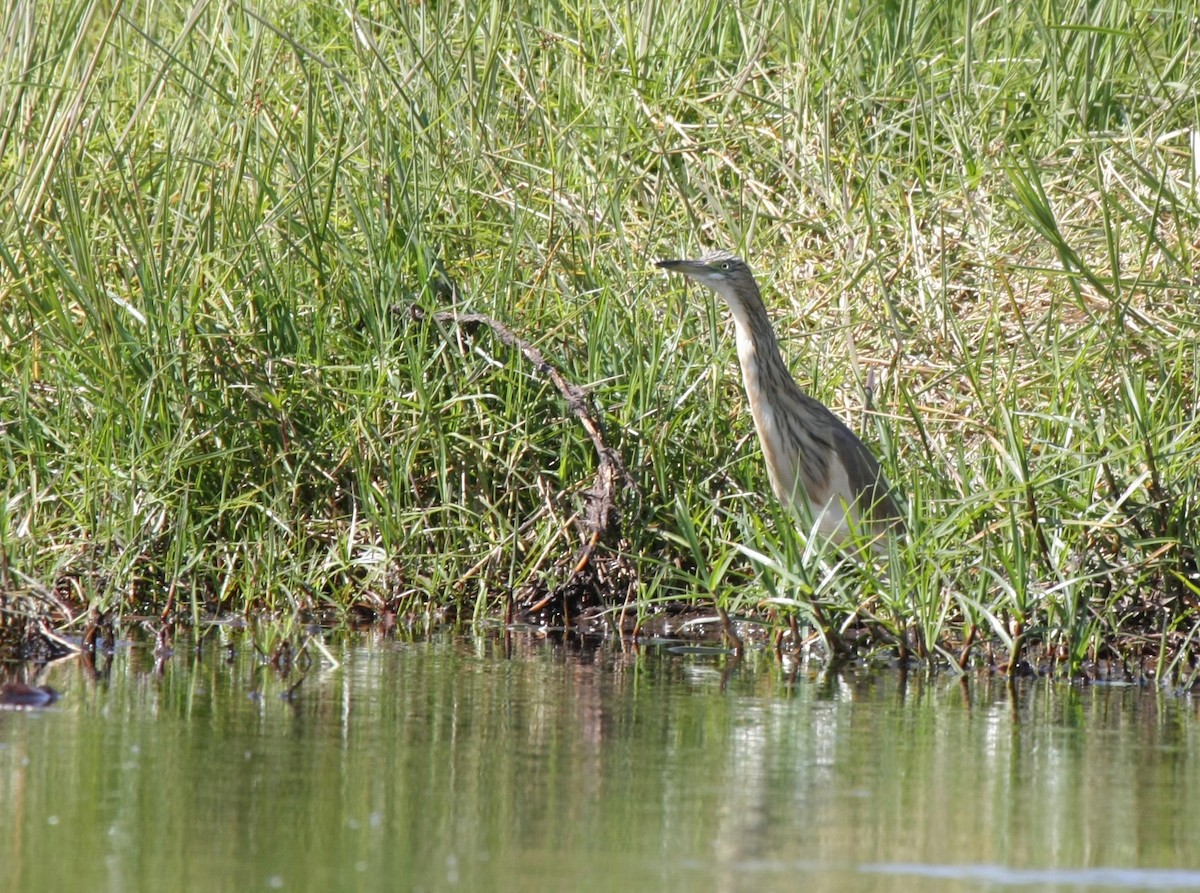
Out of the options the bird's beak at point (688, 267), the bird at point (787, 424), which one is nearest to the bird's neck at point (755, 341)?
the bird at point (787, 424)

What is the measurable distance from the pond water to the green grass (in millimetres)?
475

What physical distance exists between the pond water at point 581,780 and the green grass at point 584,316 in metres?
0.48

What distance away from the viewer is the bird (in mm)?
6156

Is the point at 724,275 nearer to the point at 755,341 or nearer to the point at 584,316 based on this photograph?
the point at 755,341

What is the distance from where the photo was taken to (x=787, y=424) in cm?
622

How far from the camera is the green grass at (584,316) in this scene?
17.5 feet

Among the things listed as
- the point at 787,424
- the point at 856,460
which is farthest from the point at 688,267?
the point at 856,460

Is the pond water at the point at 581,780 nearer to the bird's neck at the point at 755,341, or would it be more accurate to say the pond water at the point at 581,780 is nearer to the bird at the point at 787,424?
the bird at the point at 787,424

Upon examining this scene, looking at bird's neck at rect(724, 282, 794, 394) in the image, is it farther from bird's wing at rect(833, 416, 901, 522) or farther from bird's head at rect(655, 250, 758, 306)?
bird's wing at rect(833, 416, 901, 522)

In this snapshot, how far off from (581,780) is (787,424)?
2.59 metres

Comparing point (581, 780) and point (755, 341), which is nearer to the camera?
point (581, 780)

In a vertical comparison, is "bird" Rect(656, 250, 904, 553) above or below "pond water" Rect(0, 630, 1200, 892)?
above

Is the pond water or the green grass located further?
the green grass

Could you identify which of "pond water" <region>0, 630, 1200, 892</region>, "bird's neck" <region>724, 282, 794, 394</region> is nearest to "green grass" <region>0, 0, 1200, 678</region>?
"bird's neck" <region>724, 282, 794, 394</region>
